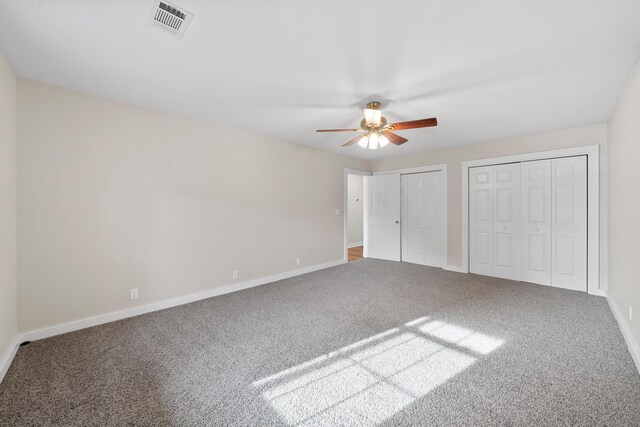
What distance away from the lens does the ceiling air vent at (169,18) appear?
5.20ft

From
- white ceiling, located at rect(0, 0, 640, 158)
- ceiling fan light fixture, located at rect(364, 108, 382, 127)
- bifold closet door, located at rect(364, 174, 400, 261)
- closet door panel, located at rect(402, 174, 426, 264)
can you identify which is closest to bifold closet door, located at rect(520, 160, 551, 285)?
white ceiling, located at rect(0, 0, 640, 158)

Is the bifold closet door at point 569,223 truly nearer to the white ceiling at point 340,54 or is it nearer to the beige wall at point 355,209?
the white ceiling at point 340,54

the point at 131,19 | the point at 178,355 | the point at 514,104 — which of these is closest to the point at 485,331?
the point at 514,104

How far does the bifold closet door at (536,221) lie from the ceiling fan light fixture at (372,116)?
2936mm

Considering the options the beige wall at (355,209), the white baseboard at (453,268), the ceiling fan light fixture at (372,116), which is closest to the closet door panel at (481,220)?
the white baseboard at (453,268)

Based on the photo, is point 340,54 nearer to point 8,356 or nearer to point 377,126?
point 377,126

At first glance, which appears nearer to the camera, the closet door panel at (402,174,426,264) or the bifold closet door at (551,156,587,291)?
the bifold closet door at (551,156,587,291)

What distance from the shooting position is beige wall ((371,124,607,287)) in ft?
11.9

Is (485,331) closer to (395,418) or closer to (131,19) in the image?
(395,418)

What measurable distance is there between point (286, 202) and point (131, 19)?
3174 mm

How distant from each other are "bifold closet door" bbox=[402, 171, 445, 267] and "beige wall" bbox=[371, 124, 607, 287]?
0.20m

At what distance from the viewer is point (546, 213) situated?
4.08 meters

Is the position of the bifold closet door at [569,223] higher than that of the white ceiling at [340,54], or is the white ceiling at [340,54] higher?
the white ceiling at [340,54]

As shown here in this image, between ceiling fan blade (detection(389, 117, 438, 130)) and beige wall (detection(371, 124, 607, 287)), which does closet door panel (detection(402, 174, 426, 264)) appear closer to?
beige wall (detection(371, 124, 607, 287))
